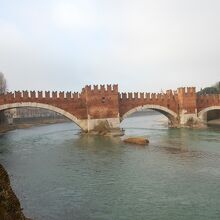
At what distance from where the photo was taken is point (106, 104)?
30.5 metres

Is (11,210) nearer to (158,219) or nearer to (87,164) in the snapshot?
(158,219)

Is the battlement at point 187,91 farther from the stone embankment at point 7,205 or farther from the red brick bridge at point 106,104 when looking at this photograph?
the stone embankment at point 7,205

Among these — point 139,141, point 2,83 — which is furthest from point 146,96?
point 2,83

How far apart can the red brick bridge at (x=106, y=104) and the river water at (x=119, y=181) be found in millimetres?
7520

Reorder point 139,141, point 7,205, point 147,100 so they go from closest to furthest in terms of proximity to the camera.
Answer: point 7,205
point 139,141
point 147,100

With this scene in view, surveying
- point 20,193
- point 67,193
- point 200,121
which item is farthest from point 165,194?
point 200,121

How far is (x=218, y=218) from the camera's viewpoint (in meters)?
8.80

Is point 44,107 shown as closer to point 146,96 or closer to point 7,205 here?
point 146,96

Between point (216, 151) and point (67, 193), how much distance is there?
10.00 meters

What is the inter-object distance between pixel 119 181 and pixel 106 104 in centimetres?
1796

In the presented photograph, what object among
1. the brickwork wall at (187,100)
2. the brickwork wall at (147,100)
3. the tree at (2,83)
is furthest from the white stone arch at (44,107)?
the tree at (2,83)

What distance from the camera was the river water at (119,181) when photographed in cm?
949

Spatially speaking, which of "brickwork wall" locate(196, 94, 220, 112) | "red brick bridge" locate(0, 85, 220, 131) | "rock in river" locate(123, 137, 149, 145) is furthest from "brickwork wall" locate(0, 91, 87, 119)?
"brickwork wall" locate(196, 94, 220, 112)

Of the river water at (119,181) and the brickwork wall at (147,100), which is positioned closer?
the river water at (119,181)
